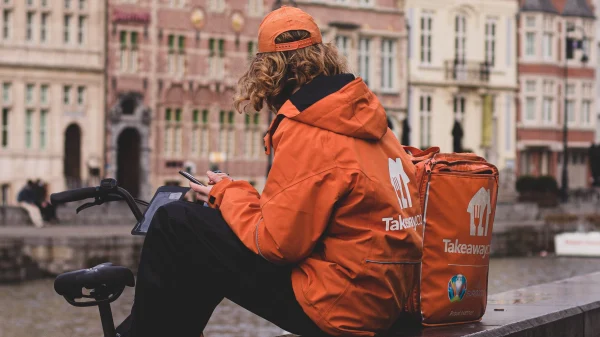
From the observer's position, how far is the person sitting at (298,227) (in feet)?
11.8

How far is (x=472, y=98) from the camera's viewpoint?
4509cm

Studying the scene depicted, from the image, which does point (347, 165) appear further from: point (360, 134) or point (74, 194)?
point (74, 194)

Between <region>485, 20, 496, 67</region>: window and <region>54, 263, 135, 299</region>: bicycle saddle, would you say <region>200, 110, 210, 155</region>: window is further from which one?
<region>54, 263, 135, 299</region>: bicycle saddle

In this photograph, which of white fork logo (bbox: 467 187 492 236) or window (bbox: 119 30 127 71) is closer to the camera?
white fork logo (bbox: 467 187 492 236)

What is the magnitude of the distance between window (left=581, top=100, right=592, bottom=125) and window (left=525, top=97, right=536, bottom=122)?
241cm

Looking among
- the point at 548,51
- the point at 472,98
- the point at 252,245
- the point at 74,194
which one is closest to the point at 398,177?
the point at 252,245

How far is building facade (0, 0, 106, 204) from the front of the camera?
113 feet

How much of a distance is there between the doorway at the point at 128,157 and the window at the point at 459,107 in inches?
463

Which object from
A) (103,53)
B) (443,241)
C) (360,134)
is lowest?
(443,241)

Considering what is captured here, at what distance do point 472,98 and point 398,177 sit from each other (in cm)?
4163

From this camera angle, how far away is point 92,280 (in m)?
3.44

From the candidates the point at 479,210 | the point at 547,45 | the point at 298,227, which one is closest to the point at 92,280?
the point at 298,227

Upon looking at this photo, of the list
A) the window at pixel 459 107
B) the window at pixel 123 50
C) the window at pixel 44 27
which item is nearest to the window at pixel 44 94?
the window at pixel 44 27

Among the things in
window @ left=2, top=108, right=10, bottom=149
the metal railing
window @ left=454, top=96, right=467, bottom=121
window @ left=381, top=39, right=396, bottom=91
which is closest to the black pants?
window @ left=2, top=108, right=10, bottom=149
